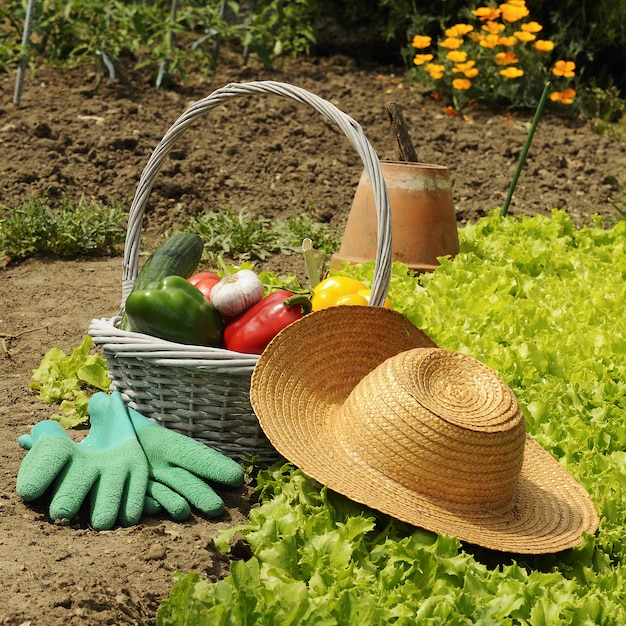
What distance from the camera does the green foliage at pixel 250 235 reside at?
5.59 meters

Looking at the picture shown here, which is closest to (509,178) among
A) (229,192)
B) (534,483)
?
(229,192)

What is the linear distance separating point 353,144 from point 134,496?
146cm

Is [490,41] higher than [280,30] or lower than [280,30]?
higher

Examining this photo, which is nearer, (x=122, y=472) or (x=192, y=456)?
(x=122, y=472)

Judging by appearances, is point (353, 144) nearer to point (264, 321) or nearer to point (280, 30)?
point (264, 321)

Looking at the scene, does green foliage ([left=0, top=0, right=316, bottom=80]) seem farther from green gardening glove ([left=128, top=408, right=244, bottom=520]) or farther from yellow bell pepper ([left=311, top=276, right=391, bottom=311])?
green gardening glove ([left=128, top=408, right=244, bottom=520])

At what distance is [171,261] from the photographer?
356 centimetres

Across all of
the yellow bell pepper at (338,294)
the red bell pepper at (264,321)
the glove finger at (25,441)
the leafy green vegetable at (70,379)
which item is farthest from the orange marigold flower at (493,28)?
the glove finger at (25,441)

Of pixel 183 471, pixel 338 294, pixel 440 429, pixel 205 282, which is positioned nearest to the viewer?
pixel 440 429

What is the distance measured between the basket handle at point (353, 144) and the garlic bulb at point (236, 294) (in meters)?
0.39

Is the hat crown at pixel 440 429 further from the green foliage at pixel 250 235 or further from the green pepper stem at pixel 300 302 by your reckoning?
the green foliage at pixel 250 235

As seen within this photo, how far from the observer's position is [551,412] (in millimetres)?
3328

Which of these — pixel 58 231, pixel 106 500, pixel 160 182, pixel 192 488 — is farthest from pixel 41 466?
pixel 160 182

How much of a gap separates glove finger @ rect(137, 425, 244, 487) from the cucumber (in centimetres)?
56
